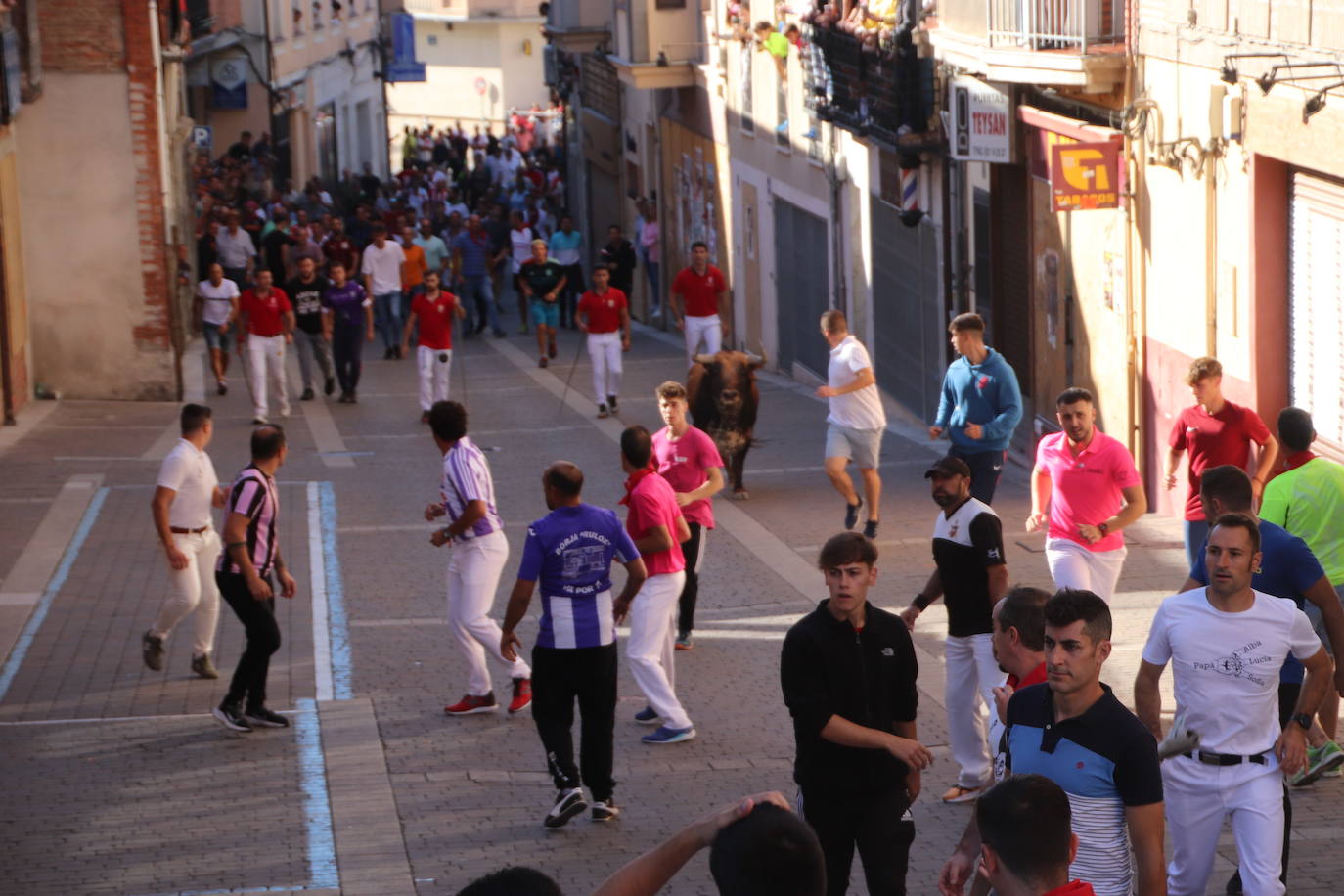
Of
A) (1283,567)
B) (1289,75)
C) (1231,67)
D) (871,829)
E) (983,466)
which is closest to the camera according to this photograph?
(871,829)

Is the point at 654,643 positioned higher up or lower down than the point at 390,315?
higher up

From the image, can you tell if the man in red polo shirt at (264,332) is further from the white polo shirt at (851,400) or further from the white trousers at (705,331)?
the white polo shirt at (851,400)

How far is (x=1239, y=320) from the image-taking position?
14.4 m

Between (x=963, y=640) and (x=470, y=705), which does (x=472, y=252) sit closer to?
(x=470, y=705)

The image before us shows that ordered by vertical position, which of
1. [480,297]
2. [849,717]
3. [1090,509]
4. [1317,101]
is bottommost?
[480,297]

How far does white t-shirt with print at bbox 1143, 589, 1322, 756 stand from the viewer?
6.78 metres

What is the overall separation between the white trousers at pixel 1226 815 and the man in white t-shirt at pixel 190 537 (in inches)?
254

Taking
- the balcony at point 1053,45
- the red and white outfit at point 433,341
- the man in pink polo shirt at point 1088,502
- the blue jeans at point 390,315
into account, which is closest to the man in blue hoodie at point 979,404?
the man in pink polo shirt at point 1088,502

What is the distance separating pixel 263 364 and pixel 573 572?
577 inches

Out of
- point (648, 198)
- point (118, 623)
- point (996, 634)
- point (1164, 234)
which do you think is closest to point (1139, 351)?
point (1164, 234)

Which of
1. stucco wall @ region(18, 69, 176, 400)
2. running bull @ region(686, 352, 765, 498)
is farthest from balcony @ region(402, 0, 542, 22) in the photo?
running bull @ region(686, 352, 765, 498)

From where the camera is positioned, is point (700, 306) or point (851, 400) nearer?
point (851, 400)

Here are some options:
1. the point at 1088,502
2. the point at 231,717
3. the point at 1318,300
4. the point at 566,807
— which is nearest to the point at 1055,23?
the point at 1318,300

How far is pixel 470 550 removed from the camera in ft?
35.6
